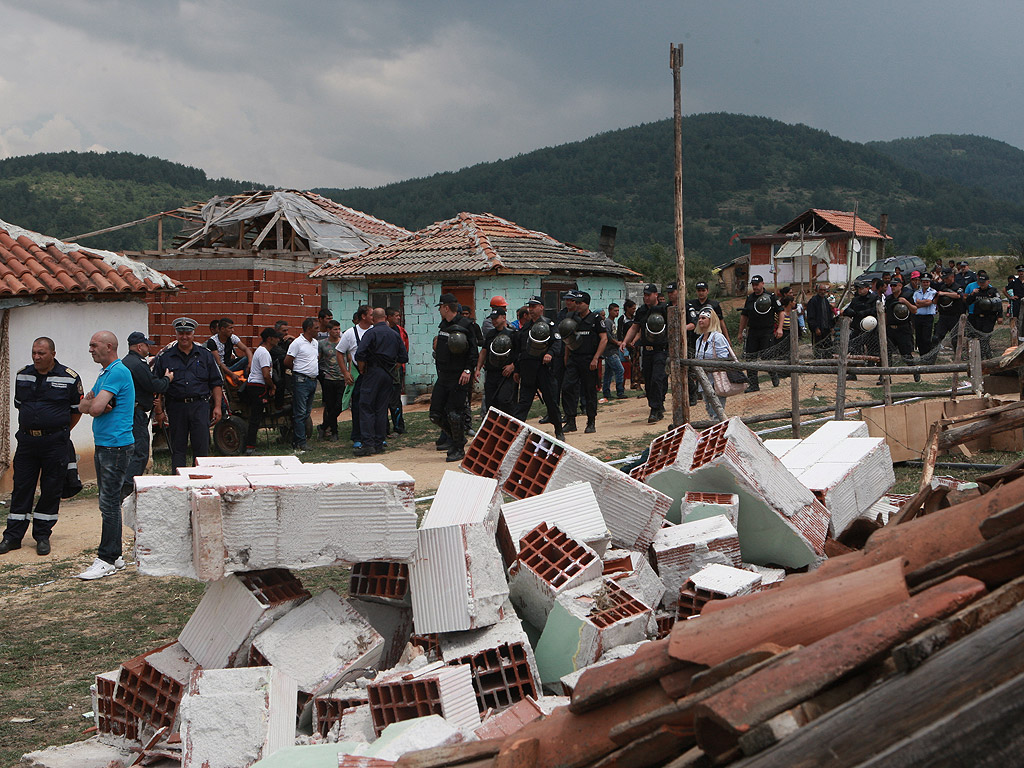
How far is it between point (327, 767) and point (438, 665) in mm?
858

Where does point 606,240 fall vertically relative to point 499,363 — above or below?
above

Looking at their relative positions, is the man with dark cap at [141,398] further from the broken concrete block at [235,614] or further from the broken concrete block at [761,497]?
the broken concrete block at [761,497]

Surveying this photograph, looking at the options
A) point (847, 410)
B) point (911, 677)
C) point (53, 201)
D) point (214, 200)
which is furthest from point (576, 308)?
point (53, 201)

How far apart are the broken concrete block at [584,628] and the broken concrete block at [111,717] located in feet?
6.59

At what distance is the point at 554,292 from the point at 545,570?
17.4 metres

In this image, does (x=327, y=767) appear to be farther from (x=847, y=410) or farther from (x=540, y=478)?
(x=847, y=410)

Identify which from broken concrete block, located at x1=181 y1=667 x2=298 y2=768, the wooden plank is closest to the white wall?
broken concrete block, located at x1=181 y1=667 x2=298 y2=768

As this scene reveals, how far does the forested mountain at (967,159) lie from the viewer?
15475cm

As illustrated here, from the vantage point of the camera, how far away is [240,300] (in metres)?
20.5

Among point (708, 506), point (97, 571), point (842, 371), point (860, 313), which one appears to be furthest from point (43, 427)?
point (860, 313)

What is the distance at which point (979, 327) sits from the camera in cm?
1833

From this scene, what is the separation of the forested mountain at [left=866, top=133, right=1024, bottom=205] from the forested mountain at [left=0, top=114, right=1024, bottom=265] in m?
44.6

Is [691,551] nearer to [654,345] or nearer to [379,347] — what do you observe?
[379,347]

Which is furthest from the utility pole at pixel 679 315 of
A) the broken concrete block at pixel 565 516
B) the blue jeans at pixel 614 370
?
the blue jeans at pixel 614 370
